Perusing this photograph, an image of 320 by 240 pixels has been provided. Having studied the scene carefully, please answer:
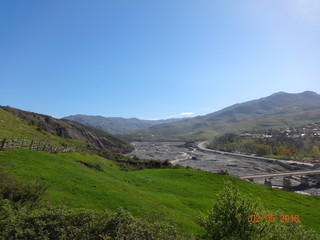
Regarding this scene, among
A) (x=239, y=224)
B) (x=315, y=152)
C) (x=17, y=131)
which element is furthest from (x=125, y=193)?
(x=315, y=152)

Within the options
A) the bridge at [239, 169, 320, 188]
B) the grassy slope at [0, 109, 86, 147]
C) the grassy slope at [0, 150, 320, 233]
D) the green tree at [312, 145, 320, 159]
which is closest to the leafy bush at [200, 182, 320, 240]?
the grassy slope at [0, 150, 320, 233]

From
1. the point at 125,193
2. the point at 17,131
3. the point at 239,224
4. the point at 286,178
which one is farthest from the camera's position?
the point at 286,178

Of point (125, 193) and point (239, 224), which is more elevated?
point (239, 224)

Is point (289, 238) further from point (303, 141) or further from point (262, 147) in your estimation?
point (303, 141)

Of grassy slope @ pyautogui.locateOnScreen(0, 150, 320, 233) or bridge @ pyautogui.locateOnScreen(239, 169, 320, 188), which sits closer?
grassy slope @ pyautogui.locateOnScreen(0, 150, 320, 233)

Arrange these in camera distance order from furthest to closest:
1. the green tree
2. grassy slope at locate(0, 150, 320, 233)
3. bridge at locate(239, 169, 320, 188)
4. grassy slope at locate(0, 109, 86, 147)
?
1. the green tree
2. bridge at locate(239, 169, 320, 188)
3. grassy slope at locate(0, 109, 86, 147)
4. grassy slope at locate(0, 150, 320, 233)

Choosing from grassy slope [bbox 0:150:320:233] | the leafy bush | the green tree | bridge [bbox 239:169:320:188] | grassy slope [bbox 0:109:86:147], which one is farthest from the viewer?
the green tree

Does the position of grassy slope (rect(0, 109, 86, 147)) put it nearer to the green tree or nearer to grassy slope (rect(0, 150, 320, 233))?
grassy slope (rect(0, 150, 320, 233))

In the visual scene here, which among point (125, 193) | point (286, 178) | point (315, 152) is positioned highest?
point (125, 193)

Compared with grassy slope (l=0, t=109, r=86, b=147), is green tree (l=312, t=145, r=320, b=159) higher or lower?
lower

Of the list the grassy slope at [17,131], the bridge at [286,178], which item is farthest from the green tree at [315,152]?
the grassy slope at [17,131]

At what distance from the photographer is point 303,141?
527 feet

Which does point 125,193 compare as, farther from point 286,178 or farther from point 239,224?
point 286,178

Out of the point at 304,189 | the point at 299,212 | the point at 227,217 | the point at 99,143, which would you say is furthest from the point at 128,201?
the point at 99,143
